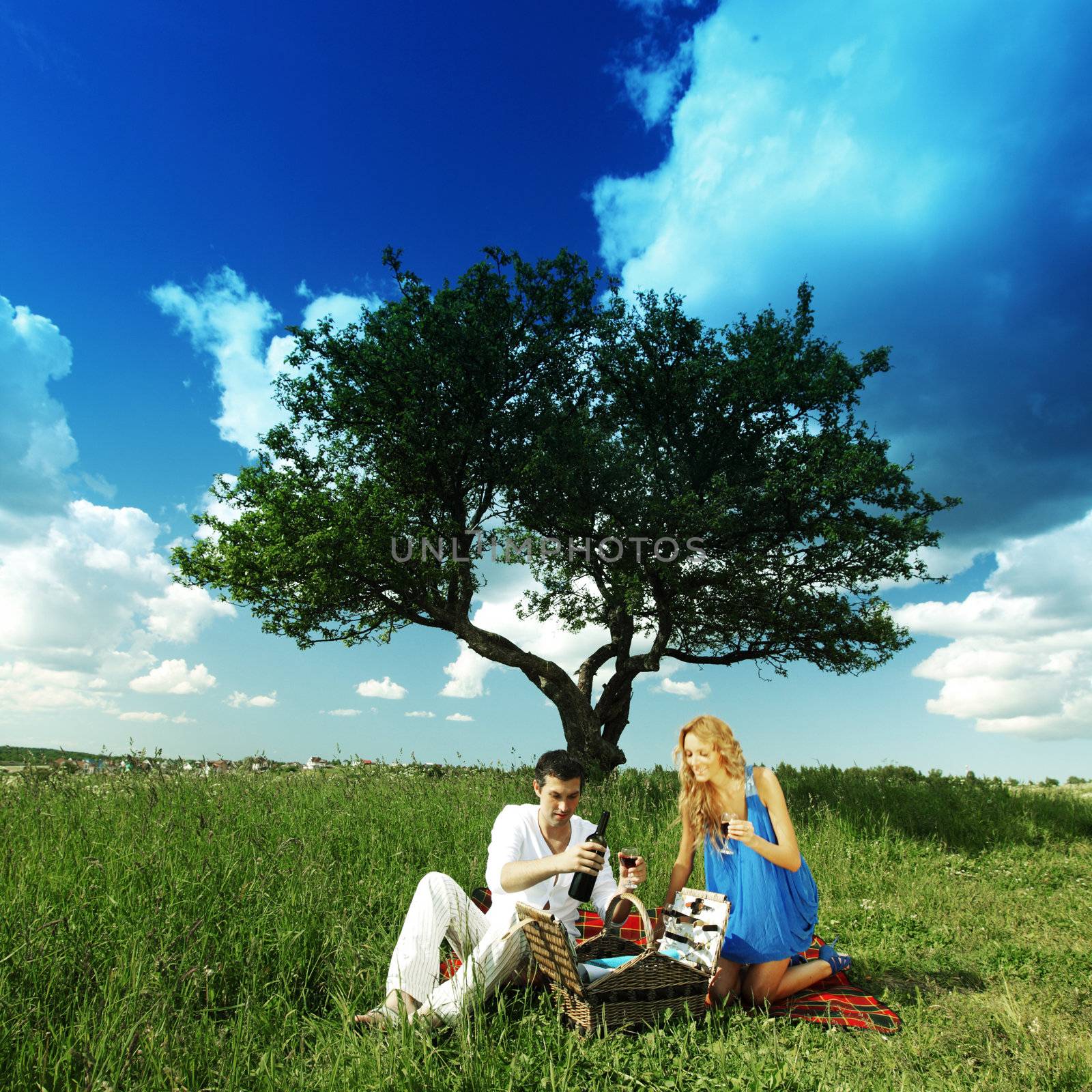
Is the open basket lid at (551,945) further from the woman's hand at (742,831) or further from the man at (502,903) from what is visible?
the woman's hand at (742,831)

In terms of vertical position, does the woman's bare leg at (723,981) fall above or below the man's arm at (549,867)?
below

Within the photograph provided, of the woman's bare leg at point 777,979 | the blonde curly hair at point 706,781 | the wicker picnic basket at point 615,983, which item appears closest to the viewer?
the wicker picnic basket at point 615,983

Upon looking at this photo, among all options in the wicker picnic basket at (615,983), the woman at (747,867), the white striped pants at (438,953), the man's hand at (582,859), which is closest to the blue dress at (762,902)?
the woman at (747,867)

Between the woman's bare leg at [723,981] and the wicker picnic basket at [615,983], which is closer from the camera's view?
the wicker picnic basket at [615,983]

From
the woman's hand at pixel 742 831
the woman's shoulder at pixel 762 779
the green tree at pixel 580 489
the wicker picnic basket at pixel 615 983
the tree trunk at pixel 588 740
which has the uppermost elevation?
the green tree at pixel 580 489

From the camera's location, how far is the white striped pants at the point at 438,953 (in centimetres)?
449

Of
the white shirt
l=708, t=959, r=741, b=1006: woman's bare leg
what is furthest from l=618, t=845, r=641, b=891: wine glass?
l=708, t=959, r=741, b=1006: woman's bare leg

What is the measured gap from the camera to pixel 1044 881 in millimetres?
11383

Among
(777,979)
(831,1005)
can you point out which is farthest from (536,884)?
(831,1005)

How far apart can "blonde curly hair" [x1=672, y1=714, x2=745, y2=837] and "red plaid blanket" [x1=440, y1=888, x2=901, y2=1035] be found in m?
0.73

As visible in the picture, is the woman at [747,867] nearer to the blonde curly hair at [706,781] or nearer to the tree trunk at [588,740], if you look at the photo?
the blonde curly hair at [706,781]

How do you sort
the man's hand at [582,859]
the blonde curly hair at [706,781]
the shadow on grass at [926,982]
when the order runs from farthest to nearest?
the shadow on grass at [926,982]
the blonde curly hair at [706,781]
the man's hand at [582,859]

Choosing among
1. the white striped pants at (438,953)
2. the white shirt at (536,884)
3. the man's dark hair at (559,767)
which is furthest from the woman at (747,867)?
the white striped pants at (438,953)

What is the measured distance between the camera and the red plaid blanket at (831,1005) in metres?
5.30
